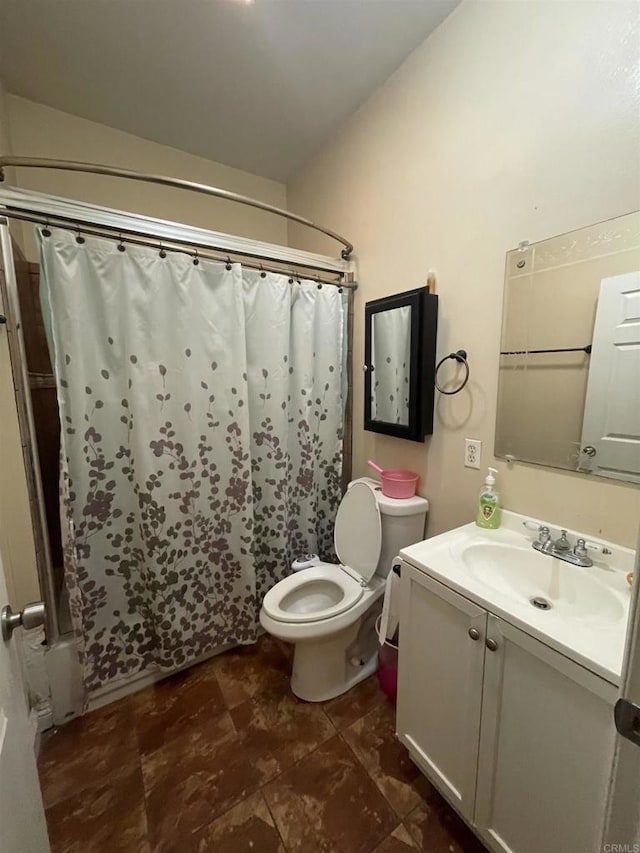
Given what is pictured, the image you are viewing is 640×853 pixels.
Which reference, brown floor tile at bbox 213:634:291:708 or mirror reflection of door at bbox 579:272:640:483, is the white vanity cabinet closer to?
mirror reflection of door at bbox 579:272:640:483

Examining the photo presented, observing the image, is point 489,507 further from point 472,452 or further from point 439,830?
point 439,830

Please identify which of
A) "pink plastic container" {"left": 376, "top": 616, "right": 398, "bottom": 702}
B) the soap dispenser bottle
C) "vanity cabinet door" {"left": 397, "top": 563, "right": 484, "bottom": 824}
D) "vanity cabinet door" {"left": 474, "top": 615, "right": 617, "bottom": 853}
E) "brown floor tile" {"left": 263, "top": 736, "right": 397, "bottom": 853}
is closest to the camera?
"vanity cabinet door" {"left": 474, "top": 615, "right": 617, "bottom": 853}

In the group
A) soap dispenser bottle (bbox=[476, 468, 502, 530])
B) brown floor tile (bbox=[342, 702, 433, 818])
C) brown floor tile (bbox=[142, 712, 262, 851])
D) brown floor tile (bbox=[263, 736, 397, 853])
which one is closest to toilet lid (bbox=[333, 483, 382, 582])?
soap dispenser bottle (bbox=[476, 468, 502, 530])

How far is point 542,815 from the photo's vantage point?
2.53 feet

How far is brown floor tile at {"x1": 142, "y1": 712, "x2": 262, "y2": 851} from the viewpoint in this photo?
104 centimetres

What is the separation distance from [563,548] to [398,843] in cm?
101

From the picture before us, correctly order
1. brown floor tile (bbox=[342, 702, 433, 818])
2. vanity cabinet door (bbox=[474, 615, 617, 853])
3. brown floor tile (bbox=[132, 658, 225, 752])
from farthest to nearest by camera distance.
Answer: brown floor tile (bbox=[132, 658, 225, 752]) → brown floor tile (bbox=[342, 702, 433, 818]) → vanity cabinet door (bbox=[474, 615, 617, 853])

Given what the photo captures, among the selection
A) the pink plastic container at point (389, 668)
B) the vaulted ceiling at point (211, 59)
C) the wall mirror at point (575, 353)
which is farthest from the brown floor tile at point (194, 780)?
the vaulted ceiling at point (211, 59)

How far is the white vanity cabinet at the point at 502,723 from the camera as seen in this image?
690 mm

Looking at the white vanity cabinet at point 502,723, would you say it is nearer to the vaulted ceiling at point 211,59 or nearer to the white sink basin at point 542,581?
the white sink basin at point 542,581

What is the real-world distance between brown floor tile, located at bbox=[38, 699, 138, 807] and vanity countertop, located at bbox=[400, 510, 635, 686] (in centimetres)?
132

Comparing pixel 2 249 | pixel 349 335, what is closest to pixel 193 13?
pixel 2 249

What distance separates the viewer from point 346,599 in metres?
1.42

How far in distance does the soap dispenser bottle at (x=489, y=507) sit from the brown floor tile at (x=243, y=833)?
118 centimetres
